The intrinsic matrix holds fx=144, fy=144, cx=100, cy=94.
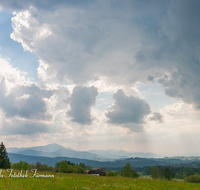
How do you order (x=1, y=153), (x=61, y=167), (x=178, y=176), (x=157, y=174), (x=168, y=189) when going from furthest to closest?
1. (x=178, y=176)
2. (x=157, y=174)
3. (x=61, y=167)
4. (x=1, y=153)
5. (x=168, y=189)

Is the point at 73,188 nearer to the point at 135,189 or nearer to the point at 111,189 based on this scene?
the point at 111,189

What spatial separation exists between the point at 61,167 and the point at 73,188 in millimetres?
88990

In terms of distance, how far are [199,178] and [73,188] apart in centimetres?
7860

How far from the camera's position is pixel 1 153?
68.1 metres

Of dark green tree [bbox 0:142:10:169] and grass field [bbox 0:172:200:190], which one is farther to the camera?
dark green tree [bbox 0:142:10:169]

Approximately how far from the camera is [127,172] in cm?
10031

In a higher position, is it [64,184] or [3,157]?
[64,184]

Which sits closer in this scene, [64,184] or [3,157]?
[64,184]

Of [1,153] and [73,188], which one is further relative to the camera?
[1,153]

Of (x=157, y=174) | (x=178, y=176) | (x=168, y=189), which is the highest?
(x=168, y=189)

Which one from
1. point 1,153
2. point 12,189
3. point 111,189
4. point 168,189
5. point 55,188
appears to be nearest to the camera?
point 12,189

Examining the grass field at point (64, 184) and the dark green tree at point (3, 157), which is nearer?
the grass field at point (64, 184)

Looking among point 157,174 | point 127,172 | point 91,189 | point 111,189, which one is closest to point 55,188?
point 91,189

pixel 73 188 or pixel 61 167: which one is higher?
pixel 73 188
